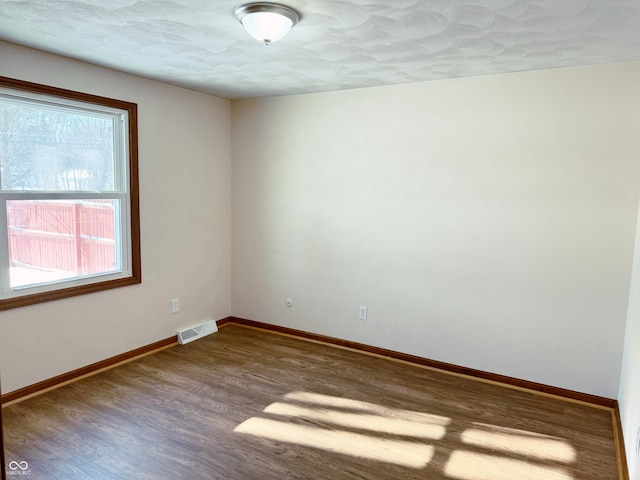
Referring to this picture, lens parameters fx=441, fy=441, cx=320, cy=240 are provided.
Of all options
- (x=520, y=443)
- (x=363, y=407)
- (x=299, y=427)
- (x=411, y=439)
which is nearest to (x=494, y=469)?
(x=520, y=443)

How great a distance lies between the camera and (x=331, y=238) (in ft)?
13.7

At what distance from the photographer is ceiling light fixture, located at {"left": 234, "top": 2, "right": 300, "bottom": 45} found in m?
2.12

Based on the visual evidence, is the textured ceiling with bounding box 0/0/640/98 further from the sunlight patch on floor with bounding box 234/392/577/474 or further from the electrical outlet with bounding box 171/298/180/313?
the sunlight patch on floor with bounding box 234/392/577/474

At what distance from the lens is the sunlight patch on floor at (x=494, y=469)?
2352 mm

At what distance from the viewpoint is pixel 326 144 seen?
410 cm

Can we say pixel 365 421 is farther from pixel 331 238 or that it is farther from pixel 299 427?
pixel 331 238

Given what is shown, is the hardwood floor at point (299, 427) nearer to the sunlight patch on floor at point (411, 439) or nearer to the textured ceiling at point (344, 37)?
the sunlight patch on floor at point (411, 439)

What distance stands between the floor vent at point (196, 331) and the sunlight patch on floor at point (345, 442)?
1.62 metres

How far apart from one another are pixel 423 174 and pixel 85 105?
8.76ft

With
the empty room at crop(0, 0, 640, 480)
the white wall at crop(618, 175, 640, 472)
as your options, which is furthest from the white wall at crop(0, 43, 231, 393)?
the white wall at crop(618, 175, 640, 472)

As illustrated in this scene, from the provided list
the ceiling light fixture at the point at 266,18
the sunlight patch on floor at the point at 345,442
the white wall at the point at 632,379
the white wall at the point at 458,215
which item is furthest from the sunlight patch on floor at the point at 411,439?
the ceiling light fixture at the point at 266,18

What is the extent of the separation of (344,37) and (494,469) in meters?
2.55

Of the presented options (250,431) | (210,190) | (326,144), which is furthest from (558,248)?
(210,190)

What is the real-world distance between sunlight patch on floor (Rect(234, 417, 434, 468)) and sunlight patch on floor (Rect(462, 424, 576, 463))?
1.13 feet
